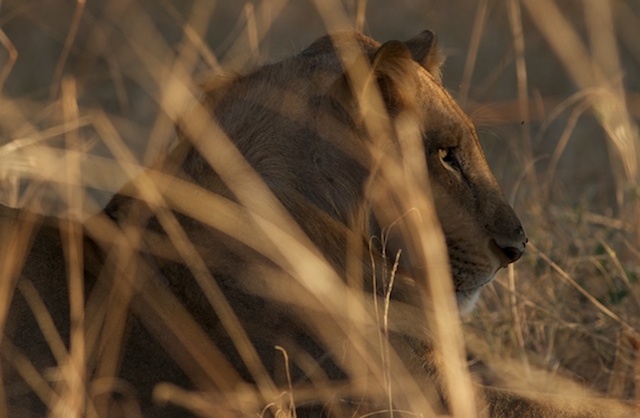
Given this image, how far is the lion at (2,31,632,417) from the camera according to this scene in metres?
2.97

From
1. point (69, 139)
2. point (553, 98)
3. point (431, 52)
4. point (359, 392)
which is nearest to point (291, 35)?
point (553, 98)

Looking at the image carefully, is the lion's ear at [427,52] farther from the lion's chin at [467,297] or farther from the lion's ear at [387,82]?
A: the lion's chin at [467,297]

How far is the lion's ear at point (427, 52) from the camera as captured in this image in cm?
348

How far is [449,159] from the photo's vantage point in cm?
327

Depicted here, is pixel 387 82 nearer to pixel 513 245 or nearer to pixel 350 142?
pixel 350 142

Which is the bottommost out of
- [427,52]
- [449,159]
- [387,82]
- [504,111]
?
[449,159]

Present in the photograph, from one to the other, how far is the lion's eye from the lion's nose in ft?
0.61

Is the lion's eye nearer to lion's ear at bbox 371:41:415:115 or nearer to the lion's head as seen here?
the lion's head

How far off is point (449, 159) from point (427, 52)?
1.11ft

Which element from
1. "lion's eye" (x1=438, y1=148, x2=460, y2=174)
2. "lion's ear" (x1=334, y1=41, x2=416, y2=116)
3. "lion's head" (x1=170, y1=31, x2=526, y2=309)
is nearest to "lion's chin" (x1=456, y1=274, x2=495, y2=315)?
"lion's head" (x1=170, y1=31, x2=526, y2=309)

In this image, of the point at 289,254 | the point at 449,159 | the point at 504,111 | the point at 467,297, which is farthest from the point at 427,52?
the point at 504,111

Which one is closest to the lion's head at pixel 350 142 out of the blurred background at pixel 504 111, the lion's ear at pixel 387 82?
the lion's ear at pixel 387 82

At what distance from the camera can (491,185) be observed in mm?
3326

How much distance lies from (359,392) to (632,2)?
20.1ft
